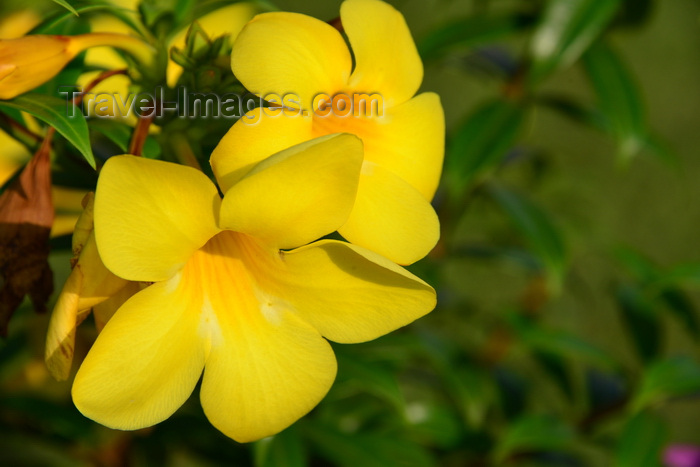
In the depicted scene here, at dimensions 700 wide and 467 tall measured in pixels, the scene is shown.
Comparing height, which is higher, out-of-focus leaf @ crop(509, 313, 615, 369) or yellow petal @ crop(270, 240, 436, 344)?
yellow petal @ crop(270, 240, 436, 344)

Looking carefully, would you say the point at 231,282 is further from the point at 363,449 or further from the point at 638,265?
the point at 638,265

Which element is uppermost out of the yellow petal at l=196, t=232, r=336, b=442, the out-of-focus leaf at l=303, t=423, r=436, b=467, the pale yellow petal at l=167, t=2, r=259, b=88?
the pale yellow petal at l=167, t=2, r=259, b=88

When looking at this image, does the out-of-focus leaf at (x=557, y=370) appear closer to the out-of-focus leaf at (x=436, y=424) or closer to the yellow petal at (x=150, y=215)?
the out-of-focus leaf at (x=436, y=424)

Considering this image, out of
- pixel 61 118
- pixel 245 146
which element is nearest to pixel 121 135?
pixel 61 118

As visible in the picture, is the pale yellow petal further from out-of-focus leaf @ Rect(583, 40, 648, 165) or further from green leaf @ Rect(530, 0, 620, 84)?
out-of-focus leaf @ Rect(583, 40, 648, 165)

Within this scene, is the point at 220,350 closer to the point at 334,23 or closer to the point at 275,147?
the point at 275,147

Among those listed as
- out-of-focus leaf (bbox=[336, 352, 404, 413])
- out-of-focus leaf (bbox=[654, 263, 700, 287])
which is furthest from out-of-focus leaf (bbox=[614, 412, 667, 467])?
out-of-focus leaf (bbox=[336, 352, 404, 413])
